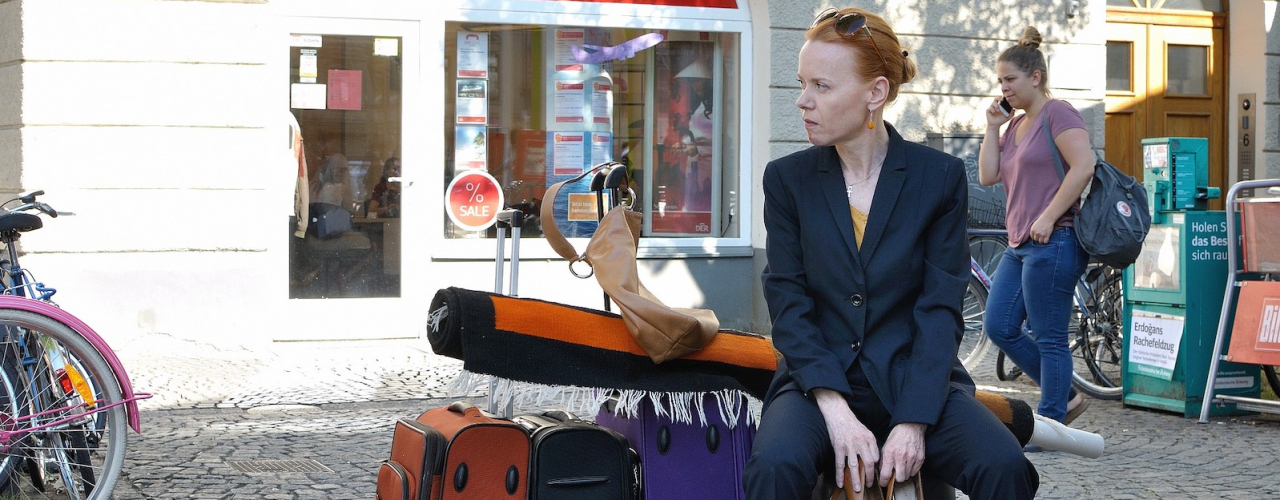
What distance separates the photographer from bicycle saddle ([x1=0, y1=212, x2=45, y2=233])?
4.24 metres

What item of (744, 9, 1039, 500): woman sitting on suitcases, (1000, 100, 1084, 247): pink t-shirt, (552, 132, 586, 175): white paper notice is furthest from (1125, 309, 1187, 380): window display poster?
(552, 132, 586, 175): white paper notice

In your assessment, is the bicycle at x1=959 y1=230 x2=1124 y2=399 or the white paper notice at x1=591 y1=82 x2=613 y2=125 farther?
the white paper notice at x1=591 y1=82 x2=613 y2=125

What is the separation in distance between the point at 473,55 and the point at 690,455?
5.90 metres

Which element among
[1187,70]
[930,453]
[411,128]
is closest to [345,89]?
[411,128]

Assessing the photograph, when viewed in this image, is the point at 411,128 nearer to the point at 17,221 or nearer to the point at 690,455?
the point at 17,221

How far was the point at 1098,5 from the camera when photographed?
988 cm

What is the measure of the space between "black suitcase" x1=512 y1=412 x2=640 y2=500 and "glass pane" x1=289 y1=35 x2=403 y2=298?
17.8 feet

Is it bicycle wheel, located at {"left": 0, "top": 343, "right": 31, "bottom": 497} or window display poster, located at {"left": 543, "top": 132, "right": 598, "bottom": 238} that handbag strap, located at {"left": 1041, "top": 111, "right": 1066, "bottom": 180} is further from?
window display poster, located at {"left": 543, "top": 132, "right": 598, "bottom": 238}

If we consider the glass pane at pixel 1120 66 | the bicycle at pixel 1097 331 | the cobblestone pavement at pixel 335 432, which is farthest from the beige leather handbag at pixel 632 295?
the glass pane at pixel 1120 66

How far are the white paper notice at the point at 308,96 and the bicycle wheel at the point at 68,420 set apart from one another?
4279mm

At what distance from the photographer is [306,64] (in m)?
8.30

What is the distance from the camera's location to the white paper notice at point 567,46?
8.97 meters

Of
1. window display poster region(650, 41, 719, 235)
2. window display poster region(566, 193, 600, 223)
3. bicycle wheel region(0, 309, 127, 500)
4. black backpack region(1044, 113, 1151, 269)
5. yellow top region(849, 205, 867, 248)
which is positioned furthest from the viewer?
window display poster region(650, 41, 719, 235)

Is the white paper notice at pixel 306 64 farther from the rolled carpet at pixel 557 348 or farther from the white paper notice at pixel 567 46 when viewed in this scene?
the rolled carpet at pixel 557 348
